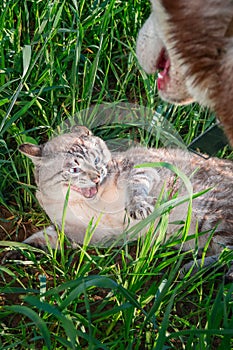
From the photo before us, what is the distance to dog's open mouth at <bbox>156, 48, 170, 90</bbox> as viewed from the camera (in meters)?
1.96

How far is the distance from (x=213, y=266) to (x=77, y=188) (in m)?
0.65

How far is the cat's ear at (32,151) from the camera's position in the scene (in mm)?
2662

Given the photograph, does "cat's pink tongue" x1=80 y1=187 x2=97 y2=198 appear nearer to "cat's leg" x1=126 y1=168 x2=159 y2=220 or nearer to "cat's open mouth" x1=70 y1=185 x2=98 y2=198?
"cat's open mouth" x1=70 y1=185 x2=98 y2=198

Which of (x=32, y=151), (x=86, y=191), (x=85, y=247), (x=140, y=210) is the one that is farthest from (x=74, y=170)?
(x=85, y=247)

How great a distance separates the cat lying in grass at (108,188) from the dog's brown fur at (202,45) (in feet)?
3.15

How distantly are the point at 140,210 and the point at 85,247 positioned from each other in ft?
0.97

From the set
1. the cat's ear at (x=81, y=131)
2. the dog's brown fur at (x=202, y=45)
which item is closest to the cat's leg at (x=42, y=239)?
the cat's ear at (x=81, y=131)

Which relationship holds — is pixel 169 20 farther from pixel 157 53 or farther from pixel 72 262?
pixel 72 262

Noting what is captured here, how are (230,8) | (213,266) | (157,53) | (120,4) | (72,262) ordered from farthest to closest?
1. (120,4)
2. (72,262)
3. (213,266)
4. (157,53)
5. (230,8)

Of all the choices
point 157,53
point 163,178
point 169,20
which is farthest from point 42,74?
point 169,20

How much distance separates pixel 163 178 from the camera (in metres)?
2.94

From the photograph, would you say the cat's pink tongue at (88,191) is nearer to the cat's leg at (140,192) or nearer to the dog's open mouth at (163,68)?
the cat's leg at (140,192)

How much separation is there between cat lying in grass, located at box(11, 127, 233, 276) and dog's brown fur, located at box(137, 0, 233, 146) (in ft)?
3.15

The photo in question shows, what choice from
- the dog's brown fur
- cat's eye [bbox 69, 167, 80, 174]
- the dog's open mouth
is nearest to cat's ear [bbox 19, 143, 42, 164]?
cat's eye [bbox 69, 167, 80, 174]
